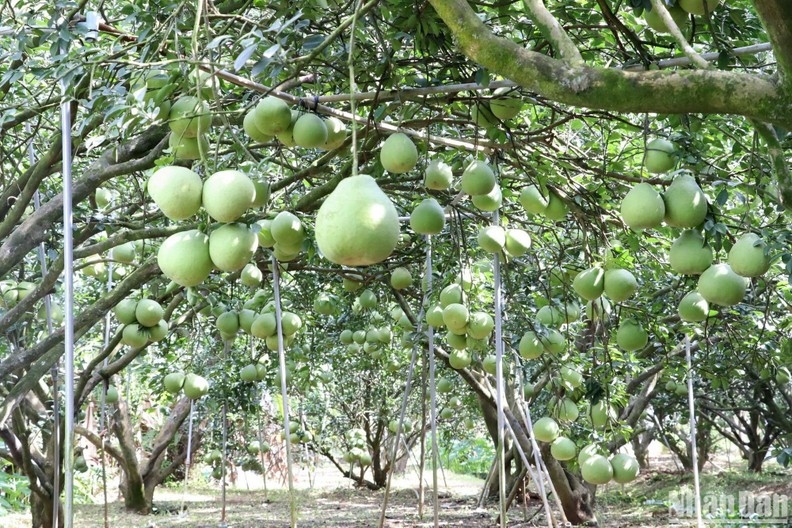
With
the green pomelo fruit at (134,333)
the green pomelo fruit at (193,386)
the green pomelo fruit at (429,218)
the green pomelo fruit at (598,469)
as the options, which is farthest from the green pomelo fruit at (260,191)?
the green pomelo fruit at (193,386)

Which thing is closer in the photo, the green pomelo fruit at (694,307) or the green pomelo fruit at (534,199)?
the green pomelo fruit at (694,307)

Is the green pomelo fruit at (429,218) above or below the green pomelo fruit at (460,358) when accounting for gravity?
above

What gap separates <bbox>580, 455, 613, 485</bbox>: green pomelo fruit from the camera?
461 centimetres

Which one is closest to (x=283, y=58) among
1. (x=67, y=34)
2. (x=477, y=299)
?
(x=67, y=34)

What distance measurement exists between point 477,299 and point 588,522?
15.5 feet

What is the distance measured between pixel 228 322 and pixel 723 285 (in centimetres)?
350

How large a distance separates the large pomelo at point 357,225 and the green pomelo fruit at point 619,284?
1.62 m

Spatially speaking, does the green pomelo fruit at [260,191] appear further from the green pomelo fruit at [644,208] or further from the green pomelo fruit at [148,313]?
the green pomelo fruit at [148,313]

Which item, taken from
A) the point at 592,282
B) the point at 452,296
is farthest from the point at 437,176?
the point at 452,296

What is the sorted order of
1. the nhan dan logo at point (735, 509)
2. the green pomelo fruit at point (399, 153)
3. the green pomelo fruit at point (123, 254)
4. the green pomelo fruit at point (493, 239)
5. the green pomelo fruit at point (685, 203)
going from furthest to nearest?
1. the nhan dan logo at point (735, 509)
2. the green pomelo fruit at point (123, 254)
3. the green pomelo fruit at point (493, 239)
4. the green pomelo fruit at point (399, 153)
5. the green pomelo fruit at point (685, 203)

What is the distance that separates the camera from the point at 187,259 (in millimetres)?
1729

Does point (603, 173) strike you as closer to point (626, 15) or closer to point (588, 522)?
point (626, 15)

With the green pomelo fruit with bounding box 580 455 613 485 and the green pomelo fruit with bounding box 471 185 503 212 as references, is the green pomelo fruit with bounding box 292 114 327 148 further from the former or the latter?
the green pomelo fruit with bounding box 580 455 613 485

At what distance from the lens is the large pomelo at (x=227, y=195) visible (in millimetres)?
1648
